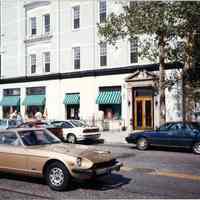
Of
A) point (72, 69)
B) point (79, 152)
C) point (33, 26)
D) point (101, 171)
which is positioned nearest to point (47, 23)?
point (33, 26)

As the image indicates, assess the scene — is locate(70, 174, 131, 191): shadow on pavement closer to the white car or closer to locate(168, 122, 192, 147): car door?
locate(168, 122, 192, 147): car door

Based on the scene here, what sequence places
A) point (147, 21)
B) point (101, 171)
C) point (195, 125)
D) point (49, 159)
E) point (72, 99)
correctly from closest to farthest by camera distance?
point (101, 171) < point (49, 159) < point (195, 125) < point (147, 21) < point (72, 99)

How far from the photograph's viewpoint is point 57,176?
29.6ft

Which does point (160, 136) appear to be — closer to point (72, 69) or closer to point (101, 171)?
point (101, 171)

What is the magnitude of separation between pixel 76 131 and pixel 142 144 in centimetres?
476

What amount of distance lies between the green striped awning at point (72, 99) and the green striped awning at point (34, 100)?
2.78m

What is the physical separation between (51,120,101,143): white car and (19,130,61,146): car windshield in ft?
35.0

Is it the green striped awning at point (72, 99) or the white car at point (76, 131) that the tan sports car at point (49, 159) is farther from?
the green striped awning at point (72, 99)

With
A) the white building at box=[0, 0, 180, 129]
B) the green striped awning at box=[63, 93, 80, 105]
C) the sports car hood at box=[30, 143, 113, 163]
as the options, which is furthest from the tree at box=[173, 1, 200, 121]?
the sports car hood at box=[30, 143, 113, 163]

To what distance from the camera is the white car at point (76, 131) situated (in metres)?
21.2

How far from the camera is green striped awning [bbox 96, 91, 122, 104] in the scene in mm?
29562

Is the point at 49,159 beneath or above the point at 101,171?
above

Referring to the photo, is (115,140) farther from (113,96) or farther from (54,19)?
(54,19)

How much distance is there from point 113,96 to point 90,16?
703 centimetres
